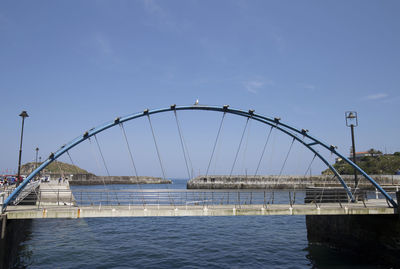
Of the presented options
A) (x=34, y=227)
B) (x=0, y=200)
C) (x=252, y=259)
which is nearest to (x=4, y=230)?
(x=0, y=200)

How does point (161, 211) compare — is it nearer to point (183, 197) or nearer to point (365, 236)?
point (183, 197)

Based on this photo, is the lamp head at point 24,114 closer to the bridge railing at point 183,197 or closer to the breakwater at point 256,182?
the bridge railing at point 183,197

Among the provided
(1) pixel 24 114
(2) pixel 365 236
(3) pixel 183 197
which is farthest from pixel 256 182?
(3) pixel 183 197

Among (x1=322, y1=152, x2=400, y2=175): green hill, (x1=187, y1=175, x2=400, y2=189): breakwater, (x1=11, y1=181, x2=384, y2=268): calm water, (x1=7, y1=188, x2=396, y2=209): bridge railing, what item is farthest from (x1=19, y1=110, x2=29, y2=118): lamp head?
(x1=322, y1=152, x2=400, y2=175): green hill

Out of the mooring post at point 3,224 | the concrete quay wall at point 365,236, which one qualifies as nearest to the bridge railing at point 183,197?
the concrete quay wall at point 365,236

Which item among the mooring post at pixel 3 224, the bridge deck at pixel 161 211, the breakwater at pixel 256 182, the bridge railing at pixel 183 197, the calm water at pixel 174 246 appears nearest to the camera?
the mooring post at pixel 3 224

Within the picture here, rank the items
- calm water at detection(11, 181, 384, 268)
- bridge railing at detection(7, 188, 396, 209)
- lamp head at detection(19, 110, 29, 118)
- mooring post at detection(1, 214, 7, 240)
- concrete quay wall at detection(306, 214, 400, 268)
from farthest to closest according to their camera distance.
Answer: lamp head at detection(19, 110, 29, 118)
calm water at detection(11, 181, 384, 268)
bridge railing at detection(7, 188, 396, 209)
concrete quay wall at detection(306, 214, 400, 268)
mooring post at detection(1, 214, 7, 240)

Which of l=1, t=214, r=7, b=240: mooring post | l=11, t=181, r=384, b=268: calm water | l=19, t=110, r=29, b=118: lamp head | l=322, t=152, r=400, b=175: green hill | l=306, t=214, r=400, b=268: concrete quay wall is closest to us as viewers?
l=1, t=214, r=7, b=240: mooring post

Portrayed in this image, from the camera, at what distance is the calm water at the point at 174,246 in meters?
17.1

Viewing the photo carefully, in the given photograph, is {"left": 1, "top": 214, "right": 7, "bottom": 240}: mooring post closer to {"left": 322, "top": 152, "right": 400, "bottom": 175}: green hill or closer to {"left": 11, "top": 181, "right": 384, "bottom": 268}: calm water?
{"left": 11, "top": 181, "right": 384, "bottom": 268}: calm water

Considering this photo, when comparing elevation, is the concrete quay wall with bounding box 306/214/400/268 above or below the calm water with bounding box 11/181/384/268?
above

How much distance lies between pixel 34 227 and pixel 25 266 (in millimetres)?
13990

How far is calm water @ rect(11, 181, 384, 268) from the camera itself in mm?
17139

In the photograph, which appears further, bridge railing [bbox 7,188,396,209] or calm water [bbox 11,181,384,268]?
calm water [bbox 11,181,384,268]
